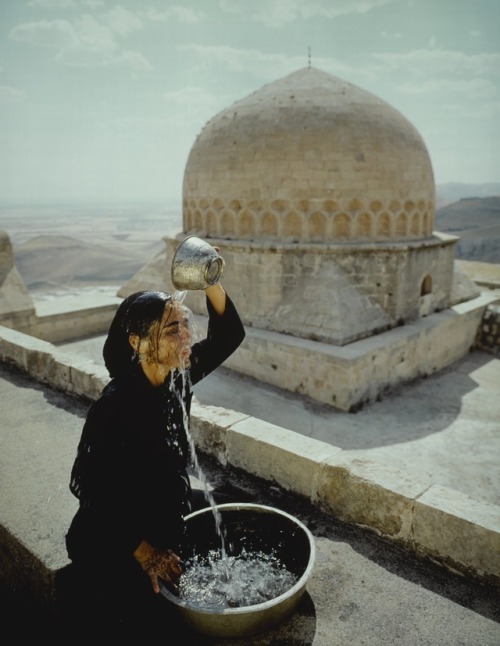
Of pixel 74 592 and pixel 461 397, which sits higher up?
pixel 74 592

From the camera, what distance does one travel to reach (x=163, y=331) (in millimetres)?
1818

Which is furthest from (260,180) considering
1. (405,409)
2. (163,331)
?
(163,331)

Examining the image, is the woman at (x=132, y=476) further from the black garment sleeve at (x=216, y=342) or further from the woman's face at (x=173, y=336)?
the black garment sleeve at (x=216, y=342)

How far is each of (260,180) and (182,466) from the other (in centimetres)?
739

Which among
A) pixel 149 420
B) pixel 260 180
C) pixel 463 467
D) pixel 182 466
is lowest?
pixel 463 467

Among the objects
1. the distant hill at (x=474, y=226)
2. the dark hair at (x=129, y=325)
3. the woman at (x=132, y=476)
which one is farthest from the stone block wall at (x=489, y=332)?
the distant hill at (x=474, y=226)

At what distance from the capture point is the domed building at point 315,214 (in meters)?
8.33

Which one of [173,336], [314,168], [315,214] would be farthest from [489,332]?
[173,336]

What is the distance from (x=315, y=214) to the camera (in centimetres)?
852

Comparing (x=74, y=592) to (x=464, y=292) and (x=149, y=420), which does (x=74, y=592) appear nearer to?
(x=149, y=420)

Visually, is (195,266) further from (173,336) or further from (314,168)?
(314,168)

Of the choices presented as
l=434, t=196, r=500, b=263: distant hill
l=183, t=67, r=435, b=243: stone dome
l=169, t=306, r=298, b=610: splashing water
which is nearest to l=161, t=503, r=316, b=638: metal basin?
l=169, t=306, r=298, b=610: splashing water

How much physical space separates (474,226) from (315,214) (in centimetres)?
3137

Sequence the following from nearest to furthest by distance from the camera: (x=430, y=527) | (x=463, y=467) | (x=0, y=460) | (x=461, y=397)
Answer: (x=430, y=527), (x=0, y=460), (x=463, y=467), (x=461, y=397)
